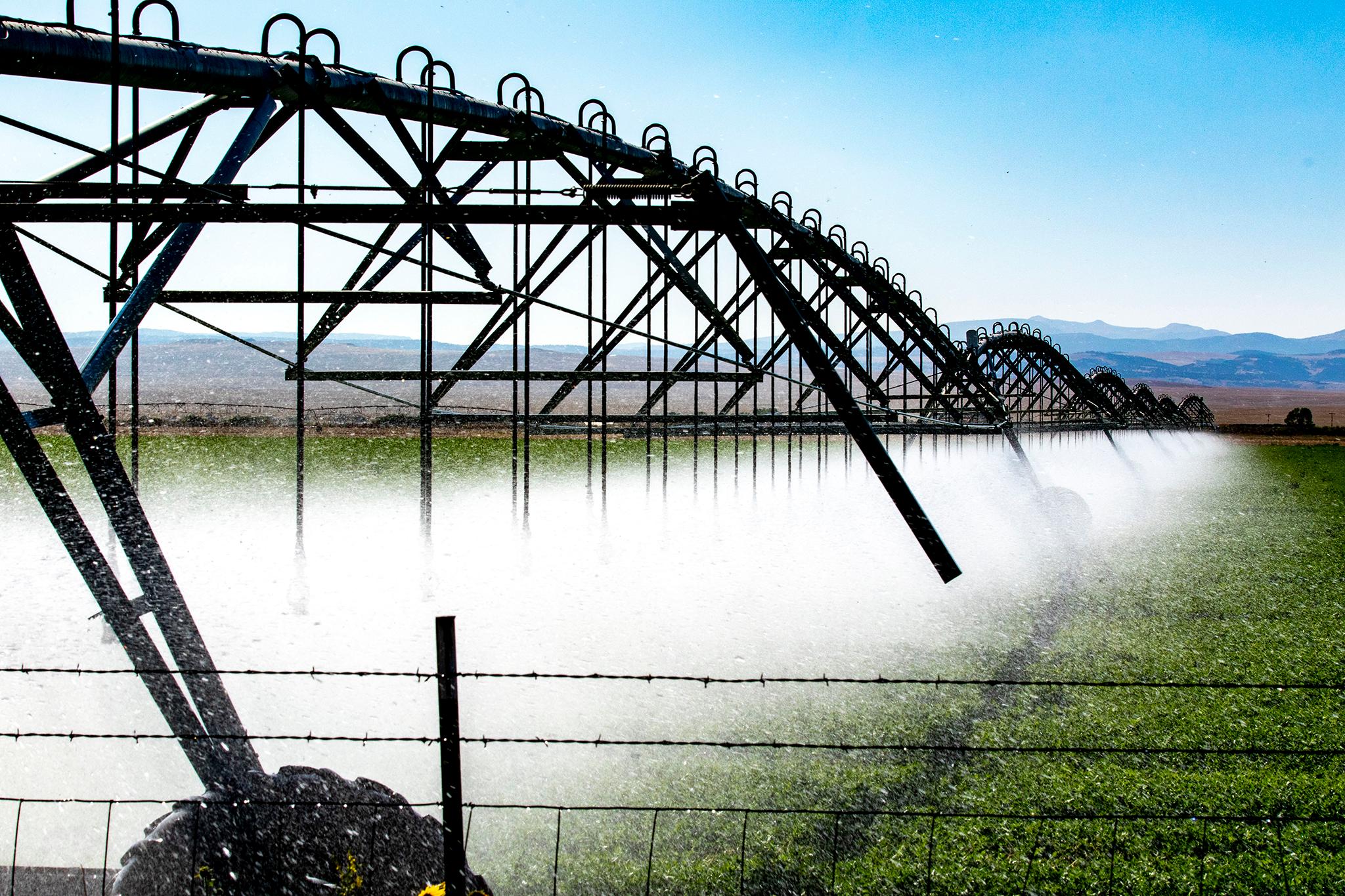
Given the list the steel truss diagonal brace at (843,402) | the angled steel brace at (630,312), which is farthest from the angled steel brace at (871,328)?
the steel truss diagonal brace at (843,402)

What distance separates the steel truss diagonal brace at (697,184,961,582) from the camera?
7.28 m

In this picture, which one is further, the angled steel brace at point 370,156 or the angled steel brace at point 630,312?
the angled steel brace at point 630,312

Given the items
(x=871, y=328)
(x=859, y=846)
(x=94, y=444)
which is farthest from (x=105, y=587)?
(x=871, y=328)

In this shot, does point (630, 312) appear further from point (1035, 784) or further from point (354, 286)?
point (1035, 784)

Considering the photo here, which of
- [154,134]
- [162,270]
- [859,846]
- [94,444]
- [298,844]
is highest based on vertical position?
[154,134]

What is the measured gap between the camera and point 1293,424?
63.3m

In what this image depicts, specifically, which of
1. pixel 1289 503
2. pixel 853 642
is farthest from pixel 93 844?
pixel 1289 503

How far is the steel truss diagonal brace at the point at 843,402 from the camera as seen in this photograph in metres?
7.28

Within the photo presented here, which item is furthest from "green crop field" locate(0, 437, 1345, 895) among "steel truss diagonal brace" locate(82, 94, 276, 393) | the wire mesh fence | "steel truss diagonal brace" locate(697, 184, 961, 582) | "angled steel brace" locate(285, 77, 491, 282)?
"angled steel brace" locate(285, 77, 491, 282)

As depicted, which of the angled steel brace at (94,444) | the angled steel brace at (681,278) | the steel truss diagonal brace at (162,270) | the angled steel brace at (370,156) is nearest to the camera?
the angled steel brace at (94,444)

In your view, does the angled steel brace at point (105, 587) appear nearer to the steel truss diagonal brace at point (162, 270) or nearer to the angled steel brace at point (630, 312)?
the steel truss diagonal brace at point (162, 270)

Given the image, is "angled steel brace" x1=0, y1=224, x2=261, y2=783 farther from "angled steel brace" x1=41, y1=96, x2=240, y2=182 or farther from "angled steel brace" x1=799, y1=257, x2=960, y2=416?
"angled steel brace" x1=799, y1=257, x2=960, y2=416

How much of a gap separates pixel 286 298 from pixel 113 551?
202cm

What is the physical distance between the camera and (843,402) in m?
7.48
